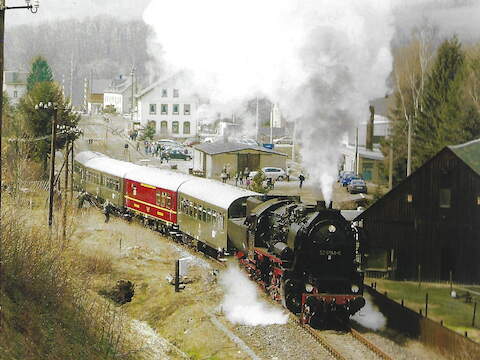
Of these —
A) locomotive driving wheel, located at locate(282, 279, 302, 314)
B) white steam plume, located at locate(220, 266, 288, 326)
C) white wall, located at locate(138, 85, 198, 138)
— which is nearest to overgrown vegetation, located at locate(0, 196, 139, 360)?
white steam plume, located at locate(220, 266, 288, 326)

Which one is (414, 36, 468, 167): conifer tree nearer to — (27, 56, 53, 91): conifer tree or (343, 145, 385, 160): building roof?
(343, 145, 385, 160): building roof

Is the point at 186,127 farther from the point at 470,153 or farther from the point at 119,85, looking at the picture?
the point at 470,153

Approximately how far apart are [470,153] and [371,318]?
9.33 m

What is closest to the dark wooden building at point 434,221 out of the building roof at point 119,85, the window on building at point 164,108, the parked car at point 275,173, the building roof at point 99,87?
the parked car at point 275,173

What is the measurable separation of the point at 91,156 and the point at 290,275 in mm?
32699

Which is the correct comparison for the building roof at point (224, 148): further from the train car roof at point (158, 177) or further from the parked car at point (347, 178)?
the train car roof at point (158, 177)

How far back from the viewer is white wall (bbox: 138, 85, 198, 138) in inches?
2992

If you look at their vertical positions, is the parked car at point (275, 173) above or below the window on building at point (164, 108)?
below

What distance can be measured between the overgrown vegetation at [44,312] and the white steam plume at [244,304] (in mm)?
3088

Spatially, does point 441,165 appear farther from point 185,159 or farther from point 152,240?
point 185,159

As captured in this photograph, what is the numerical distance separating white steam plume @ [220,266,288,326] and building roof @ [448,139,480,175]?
8.98 meters

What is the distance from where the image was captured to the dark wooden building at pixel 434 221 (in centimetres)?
2566

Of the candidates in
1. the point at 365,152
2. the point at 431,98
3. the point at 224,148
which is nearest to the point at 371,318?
the point at 431,98

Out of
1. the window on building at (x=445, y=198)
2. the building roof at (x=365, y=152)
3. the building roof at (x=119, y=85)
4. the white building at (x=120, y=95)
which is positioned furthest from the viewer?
the building roof at (x=119, y=85)
